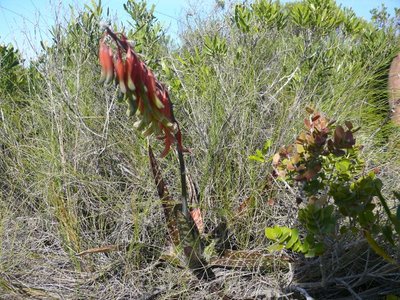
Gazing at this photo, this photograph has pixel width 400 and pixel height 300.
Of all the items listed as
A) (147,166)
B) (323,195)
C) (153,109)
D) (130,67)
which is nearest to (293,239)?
(323,195)

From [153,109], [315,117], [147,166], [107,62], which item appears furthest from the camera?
[147,166]

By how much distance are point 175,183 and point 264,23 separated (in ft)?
7.20

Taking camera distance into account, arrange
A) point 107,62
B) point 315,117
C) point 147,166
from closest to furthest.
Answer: point 107,62
point 315,117
point 147,166

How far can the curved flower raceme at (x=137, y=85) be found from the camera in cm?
175

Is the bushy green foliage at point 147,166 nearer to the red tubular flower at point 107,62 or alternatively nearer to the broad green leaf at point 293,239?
the broad green leaf at point 293,239

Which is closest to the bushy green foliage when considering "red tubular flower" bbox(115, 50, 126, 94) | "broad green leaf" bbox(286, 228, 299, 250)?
"broad green leaf" bbox(286, 228, 299, 250)

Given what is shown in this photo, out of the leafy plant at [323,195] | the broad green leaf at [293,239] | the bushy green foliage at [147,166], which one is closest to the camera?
the leafy plant at [323,195]

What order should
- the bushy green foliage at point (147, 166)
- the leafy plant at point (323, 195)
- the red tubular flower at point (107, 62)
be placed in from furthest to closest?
1. the bushy green foliage at point (147, 166)
2. the leafy plant at point (323, 195)
3. the red tubular flower at point (107, 62)

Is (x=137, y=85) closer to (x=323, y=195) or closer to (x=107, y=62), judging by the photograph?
(x=107, y=62)

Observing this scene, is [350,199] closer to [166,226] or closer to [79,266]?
[166,226]

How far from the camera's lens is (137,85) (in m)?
1.82

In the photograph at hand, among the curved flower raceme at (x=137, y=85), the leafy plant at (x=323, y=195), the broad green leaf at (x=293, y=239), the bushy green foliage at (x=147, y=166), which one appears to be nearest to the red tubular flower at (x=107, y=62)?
the curved flower raceme at (x=137, y=85)

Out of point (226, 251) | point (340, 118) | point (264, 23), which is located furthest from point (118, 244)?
point (264, 23)

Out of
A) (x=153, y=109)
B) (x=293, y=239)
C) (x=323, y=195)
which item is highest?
(x=153, y=109)
